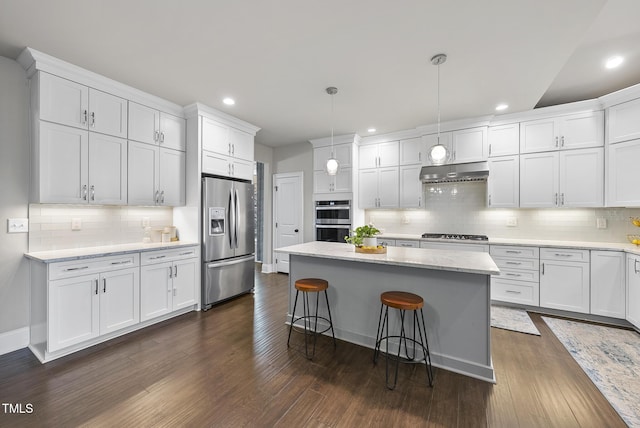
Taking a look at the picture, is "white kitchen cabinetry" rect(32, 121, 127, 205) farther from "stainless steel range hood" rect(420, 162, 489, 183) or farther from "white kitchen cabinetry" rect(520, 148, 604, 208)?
"white kitchen cabinetry" rect(520, 148, 604, 208)

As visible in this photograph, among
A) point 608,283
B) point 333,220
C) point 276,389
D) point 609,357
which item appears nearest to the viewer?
point 276,389

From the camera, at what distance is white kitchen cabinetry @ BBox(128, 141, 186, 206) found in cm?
328

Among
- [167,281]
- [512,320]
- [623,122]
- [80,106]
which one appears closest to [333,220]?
[167,281]

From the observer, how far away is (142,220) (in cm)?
362

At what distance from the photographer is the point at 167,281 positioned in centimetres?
330

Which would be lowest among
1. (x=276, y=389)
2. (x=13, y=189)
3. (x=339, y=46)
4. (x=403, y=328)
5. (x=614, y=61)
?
(x=276, y=389)

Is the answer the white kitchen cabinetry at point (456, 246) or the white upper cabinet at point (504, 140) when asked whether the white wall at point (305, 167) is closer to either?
the white kitchen cabinetry at point (456, 246)

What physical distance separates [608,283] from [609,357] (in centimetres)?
116

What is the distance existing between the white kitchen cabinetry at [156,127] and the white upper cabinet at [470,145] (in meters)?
4.22

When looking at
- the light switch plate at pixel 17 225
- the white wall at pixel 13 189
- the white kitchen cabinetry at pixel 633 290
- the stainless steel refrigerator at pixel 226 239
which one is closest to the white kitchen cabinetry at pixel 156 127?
the stainless steel refrigerator at pixel 226 239

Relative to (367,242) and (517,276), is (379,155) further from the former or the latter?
(517,276)

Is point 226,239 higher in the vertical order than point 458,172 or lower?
lower

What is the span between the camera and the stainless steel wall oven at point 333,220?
16.6 feet

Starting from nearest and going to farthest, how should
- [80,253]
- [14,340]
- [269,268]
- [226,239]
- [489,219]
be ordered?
[14,340] → [80,253] → [226,239] → [489,219] → [269,268]
